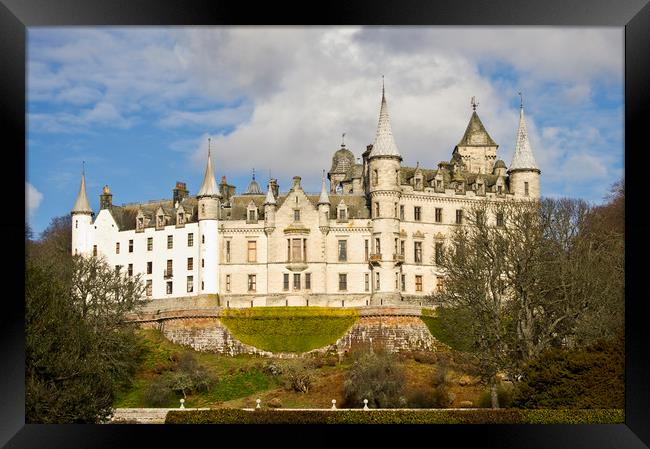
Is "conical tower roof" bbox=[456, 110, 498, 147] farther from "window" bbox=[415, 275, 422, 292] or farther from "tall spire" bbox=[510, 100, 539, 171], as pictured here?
"window" bbox=[415, 275, 422, 292]

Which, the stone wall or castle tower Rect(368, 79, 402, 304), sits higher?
castle tower Rect(368, 79, 402, 304)

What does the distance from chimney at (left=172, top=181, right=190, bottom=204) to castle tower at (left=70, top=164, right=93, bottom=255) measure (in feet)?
16.6

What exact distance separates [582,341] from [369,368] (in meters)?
10.4

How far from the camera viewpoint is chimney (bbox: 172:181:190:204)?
58.2 metres

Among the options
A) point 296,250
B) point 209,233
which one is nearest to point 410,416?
point 296,250

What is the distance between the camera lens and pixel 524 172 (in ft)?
192

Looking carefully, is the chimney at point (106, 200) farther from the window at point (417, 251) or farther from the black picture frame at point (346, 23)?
the black picture frame at point (346, 23)

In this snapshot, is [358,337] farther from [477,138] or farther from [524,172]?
[477,138]

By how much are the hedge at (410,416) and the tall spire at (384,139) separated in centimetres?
2774

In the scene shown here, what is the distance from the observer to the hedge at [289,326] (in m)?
48.8

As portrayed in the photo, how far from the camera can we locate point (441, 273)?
54156 millimetres

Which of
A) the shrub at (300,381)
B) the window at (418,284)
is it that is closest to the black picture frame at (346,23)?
the shrub at (300,381)

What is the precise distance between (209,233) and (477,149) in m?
19.2

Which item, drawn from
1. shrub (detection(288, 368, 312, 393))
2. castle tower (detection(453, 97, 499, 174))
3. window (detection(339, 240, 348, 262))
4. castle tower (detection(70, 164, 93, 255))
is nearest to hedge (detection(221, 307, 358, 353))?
window (detection(339, 240, 348, 262))
